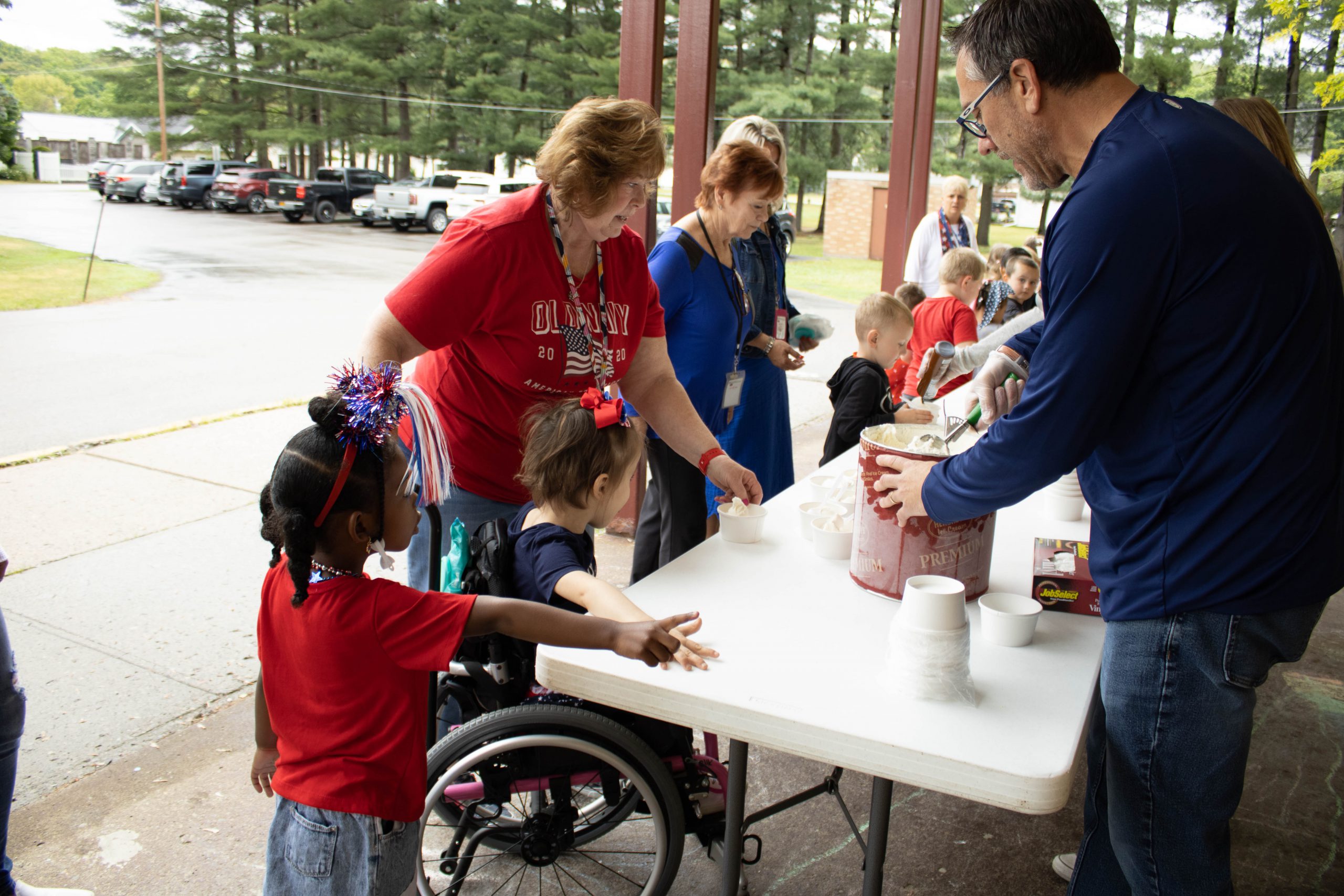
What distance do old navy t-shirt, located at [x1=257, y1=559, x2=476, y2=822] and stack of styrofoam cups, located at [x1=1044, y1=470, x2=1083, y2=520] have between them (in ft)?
4.91

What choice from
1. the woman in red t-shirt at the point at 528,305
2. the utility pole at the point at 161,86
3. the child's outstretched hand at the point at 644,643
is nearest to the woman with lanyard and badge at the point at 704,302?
the woman in red t-shirt at the point at 528,305

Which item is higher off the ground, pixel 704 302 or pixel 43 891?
pixel 704 302

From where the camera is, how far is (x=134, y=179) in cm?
2811

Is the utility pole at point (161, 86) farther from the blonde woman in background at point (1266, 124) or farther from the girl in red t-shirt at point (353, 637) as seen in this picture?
the girl in red t-shirt at point (353, 637)

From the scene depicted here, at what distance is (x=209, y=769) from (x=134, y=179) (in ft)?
100

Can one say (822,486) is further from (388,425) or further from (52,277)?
(52,277)

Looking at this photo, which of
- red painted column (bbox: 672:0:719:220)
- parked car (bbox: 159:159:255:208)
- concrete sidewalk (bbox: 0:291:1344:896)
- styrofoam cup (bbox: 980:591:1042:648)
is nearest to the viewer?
styrofoam cup (bbox: 980:591:1042:648)

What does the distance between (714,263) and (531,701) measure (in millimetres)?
1411

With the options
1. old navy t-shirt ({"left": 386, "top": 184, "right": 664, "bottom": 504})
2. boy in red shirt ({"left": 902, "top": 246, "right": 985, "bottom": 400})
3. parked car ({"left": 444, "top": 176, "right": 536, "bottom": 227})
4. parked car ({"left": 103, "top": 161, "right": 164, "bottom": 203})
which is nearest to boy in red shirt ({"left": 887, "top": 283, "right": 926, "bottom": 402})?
boy in red shirt ({"left": 902, "top": 246, "right": 985, "bottom": 400})

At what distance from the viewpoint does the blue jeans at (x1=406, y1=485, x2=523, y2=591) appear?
2053 millimetres

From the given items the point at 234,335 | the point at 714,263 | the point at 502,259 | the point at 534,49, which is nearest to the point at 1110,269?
the point at 502,259

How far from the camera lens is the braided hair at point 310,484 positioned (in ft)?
4.45

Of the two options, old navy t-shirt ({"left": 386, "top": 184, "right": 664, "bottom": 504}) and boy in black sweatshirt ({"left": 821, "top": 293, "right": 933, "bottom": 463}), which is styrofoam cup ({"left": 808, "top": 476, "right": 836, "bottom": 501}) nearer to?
old navy t-shirt ({"left": 386, "top": 184, "right": 664, "bottom": 504})

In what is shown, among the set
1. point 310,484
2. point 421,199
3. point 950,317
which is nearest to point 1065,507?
point 310,484
